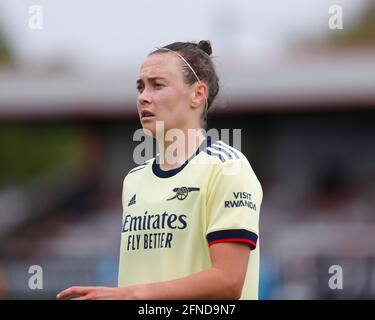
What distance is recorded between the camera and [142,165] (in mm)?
4473

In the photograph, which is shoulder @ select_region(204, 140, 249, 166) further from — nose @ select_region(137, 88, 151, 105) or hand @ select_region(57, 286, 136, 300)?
hand @ select_region(57, 286, 136, 300)

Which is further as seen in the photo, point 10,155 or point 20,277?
point 10,155

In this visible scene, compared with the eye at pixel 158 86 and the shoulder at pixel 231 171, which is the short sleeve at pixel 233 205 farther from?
the eye at pixel 158 86

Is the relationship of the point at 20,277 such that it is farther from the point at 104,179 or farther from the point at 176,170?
the point at 176,170

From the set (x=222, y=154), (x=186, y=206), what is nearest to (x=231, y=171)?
(x=222, y=154)

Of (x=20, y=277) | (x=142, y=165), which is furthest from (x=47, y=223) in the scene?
(x=142, y=165)

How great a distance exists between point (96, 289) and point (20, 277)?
13141mm

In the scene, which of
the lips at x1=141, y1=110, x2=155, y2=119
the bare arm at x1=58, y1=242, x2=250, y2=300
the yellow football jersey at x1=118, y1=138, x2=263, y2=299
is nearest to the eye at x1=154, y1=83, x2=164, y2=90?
the lips at x1=141, y1=110, x2=155, y2=119

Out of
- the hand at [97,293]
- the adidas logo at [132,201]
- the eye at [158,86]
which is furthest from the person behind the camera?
the adidas logo at [132,201]

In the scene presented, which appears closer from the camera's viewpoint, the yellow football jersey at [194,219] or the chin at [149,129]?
the yellow football jersey at [194,219]

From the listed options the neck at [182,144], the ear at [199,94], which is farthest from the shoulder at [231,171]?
the ear at [199,94]

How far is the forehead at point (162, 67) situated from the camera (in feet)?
13.3

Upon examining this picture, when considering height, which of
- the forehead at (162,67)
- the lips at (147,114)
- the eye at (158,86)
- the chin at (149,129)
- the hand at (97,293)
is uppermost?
the forehead at (162,67)

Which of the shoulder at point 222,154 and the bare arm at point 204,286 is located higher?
the shoulder at point 222,154
